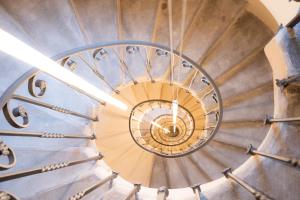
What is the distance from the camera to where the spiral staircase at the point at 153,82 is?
2.26 meters

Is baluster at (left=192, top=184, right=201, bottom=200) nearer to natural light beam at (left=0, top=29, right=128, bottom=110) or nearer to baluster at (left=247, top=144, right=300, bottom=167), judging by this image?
baluster at (left=247, top=144, right=300, bottom=167)

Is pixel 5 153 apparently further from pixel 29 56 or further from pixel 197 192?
pixel 197 192

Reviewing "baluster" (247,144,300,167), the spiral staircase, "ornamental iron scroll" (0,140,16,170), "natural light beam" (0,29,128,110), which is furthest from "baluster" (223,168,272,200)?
"ornamental iron scroll" (0,140,16,170)

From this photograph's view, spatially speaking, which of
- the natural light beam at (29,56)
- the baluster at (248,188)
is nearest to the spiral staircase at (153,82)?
the baluster at (248,188)

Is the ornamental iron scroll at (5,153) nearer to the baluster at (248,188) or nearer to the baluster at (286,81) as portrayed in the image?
the baluster at (248,188)

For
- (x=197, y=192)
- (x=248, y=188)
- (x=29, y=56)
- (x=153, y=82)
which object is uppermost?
(x=153, y=82)

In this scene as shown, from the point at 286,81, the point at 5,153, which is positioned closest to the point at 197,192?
the point at 286,81

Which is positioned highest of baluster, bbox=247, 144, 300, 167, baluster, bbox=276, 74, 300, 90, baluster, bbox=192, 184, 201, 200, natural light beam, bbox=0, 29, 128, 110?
baluster, bbox=276, 74, 300, 90

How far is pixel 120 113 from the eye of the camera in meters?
5.99

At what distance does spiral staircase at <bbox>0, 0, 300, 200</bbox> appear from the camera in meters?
2.26

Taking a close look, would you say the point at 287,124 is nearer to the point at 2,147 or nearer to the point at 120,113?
the point at 2,147

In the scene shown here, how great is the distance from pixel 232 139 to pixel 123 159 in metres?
2.83

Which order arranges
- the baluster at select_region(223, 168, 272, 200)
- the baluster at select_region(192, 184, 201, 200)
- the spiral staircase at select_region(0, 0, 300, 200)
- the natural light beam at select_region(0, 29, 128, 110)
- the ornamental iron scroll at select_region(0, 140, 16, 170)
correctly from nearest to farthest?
the natural light beam at select_region(0, 29, 128, 110) < the ornamental iron scroll at select_region(0, 140, 16, 170) < the baluster at select_region(223, 168, 272, 200) < the spiral staircase at select_region(0, 0, 300, 200) < the baluster at select_region(192, 184, 201, 200)

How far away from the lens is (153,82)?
4.07 meters
